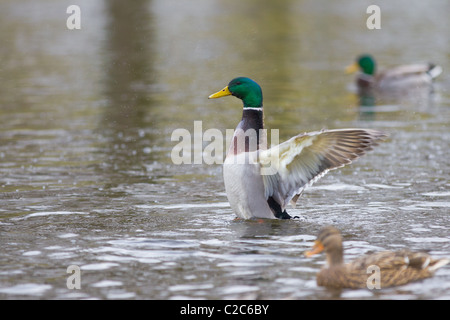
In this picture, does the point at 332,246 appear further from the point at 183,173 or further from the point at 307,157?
the point at 183,173

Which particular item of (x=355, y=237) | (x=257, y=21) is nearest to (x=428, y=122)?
(x=355, y=237)

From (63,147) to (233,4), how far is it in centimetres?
2981

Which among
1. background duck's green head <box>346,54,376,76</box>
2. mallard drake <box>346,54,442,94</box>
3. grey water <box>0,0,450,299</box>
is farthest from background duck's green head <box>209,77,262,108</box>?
background duck's green head <box>346,54,376,76</box>

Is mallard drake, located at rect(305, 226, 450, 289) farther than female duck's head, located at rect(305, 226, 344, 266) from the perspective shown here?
No

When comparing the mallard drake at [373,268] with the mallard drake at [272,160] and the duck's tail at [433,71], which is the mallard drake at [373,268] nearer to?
the mallard drake at [272,160]

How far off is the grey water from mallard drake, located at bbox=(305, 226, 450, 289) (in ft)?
0.33

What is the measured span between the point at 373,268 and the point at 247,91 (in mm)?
3040

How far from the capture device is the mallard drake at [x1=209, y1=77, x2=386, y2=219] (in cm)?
822

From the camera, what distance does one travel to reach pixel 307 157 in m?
8.34

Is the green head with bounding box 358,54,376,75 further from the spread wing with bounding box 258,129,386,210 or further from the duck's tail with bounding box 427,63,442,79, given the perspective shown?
the spread wing with bounding box 258,129,386,210

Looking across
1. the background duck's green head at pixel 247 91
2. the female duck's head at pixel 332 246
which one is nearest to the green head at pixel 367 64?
the background duck's green head at pixel 247 91

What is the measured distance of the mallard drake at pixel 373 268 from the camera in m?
6.51
